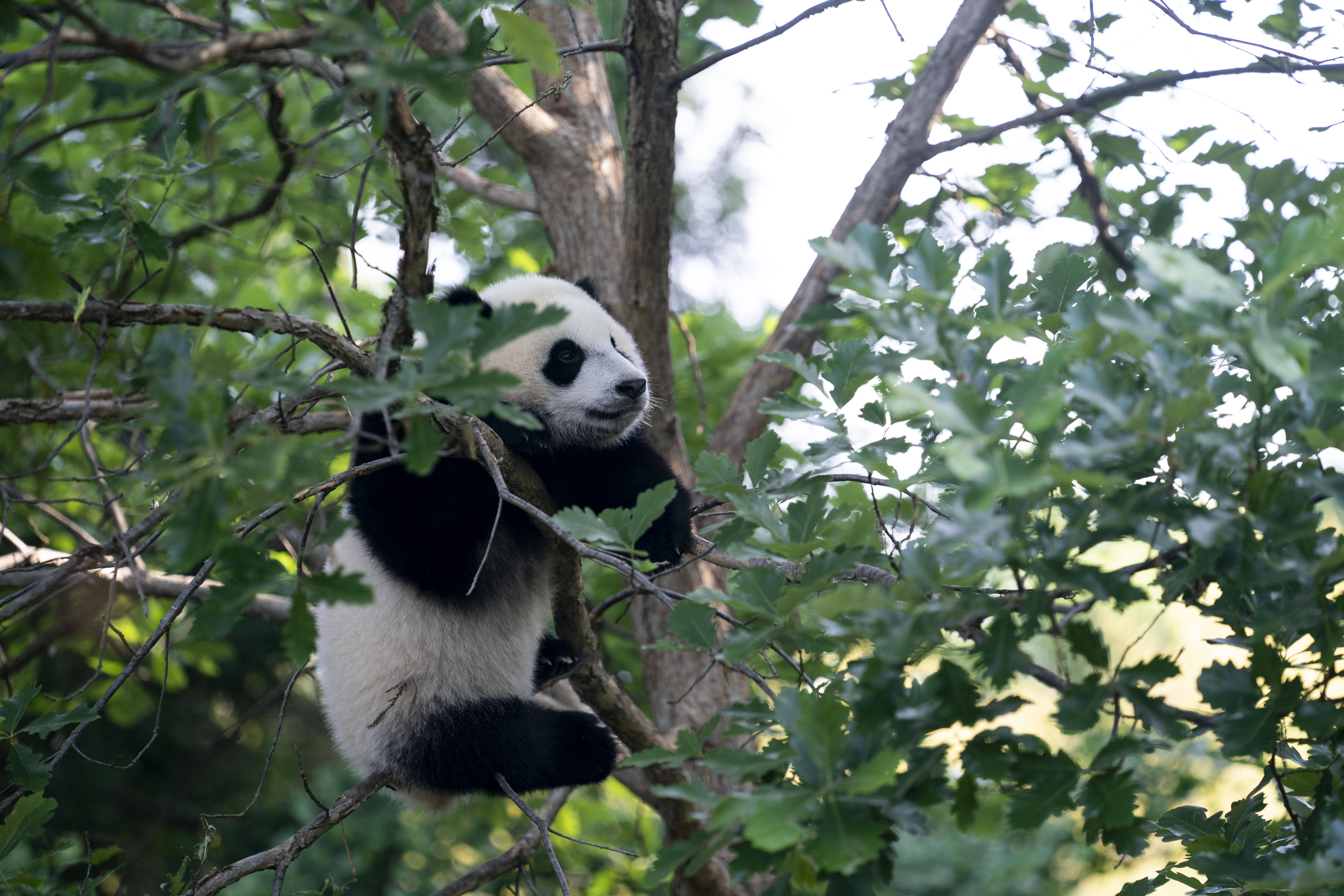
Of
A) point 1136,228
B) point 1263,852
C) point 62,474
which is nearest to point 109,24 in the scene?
point 62,474

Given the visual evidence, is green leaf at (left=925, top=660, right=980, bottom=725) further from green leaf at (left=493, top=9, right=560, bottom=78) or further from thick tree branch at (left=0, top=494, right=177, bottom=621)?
thick tree branch at (left=0, top=494, right=177, bottom=621)

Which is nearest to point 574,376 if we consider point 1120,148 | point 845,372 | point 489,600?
point 489,600

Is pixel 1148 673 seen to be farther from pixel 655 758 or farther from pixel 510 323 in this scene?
pixel 510 323

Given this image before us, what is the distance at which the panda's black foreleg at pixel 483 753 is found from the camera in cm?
283

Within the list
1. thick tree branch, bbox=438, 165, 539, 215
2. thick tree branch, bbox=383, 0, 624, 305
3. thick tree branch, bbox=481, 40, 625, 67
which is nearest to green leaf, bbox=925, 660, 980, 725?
thick tree branch, bbox=481, 40, 625, 67

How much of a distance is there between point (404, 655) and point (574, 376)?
1.13 meters

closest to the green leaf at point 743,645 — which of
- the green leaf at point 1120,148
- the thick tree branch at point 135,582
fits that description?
the thick tree branch at point 135,582

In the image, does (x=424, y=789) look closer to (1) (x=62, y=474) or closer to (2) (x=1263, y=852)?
(2) (x=1263, y=852)

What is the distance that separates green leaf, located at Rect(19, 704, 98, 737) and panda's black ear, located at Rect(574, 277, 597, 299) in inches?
88.2

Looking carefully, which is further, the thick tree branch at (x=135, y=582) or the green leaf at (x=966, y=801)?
the thick tree branch at (x=135, y=582)

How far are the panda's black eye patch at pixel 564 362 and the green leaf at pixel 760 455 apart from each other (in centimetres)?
143

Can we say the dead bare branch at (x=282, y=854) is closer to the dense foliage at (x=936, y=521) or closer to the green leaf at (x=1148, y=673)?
the dense foliage at (x=936, y=521)

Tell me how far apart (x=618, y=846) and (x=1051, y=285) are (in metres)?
4.07

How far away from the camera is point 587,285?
3639 millimetres
